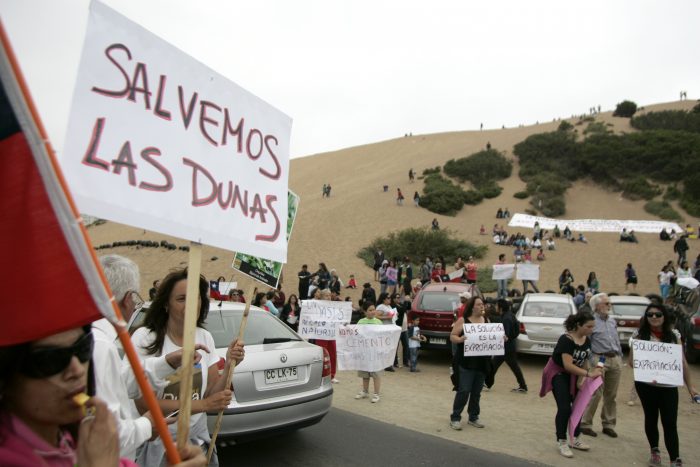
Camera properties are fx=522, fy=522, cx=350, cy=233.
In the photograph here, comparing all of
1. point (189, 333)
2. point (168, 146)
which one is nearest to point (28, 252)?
point (189, 333)

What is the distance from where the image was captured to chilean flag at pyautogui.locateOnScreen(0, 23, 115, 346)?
1.23 metres

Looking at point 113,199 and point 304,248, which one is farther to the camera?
point 304,248

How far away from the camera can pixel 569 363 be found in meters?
5.64

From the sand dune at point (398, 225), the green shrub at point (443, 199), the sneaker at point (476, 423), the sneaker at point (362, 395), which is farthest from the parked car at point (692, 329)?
the green shrub at point (443, 199)

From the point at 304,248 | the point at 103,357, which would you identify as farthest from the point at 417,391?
the point at 304,248

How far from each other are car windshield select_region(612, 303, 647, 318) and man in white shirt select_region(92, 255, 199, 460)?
42.1ft

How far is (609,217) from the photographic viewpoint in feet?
149

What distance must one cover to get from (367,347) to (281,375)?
331cm

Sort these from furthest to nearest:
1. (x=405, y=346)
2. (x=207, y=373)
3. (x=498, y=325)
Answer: (x=405, y=346) → (x=498, y=325) → (x=207, y=373)

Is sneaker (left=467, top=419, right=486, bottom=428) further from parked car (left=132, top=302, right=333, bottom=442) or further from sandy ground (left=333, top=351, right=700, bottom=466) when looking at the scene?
parked car (left=132, top=302, right=333, bottom=442)

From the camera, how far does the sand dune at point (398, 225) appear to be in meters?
31.9

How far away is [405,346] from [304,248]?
1034 inches

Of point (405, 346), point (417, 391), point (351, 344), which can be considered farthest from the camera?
point (405, 346)

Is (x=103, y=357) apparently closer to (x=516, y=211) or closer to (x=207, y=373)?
(x=207, y=373)
